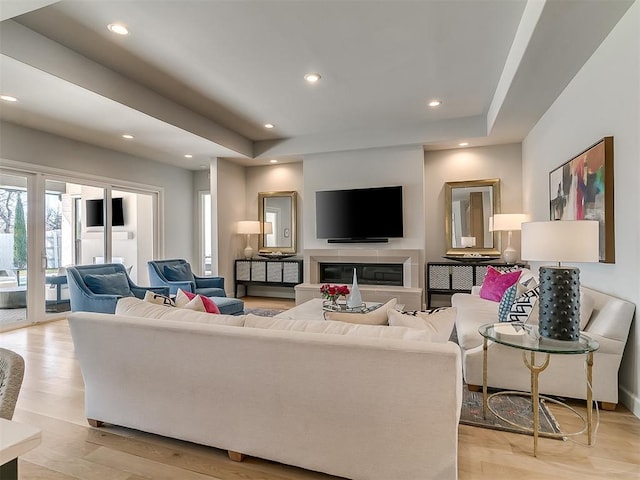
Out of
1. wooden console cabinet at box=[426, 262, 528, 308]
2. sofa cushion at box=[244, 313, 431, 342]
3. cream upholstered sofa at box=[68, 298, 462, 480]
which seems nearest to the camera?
cream upholstered sofa at box=[68, 298, 462, 480]

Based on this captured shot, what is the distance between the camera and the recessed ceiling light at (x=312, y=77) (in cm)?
379

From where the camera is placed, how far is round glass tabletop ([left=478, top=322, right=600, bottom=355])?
6.09 ft

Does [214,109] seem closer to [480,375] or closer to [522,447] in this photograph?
[480,375]

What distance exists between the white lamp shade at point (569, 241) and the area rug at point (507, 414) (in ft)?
3.32

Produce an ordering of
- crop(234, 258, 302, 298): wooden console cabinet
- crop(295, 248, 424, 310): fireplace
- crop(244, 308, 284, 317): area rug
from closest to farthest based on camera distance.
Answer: crop(244, 308, 284, 317): area rug
crop(295, 248, 424, 310): fireplace
crop(234, 258, 302, 298): wooden console cabinet

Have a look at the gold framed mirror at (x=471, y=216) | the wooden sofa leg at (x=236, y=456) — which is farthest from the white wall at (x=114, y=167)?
the gold framed mirror at (x=471, y=216)

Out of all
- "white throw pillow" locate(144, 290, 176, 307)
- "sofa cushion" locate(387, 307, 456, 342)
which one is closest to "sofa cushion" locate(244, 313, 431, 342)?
"sofa cushion" locate(387, 307, 456, 342)

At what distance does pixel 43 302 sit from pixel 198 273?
2964mm

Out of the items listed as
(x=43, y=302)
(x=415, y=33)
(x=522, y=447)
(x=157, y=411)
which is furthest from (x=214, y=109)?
(x=522, y=447)

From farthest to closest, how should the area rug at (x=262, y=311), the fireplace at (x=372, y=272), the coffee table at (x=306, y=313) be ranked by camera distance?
the fireplace at (x=372, y=272) → the area rug at (x=262, y=311) → the coffee table at (x=306, y=313)

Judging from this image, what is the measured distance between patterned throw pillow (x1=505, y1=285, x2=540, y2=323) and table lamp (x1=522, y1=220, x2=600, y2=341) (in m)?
0.54

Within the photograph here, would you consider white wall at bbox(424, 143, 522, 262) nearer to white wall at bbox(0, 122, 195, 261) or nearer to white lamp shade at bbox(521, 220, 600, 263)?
white lamp shade at bbox(521, 220, 600, 263)

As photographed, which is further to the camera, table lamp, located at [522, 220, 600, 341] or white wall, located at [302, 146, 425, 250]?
white wall, located at [302, 146, 425, 250]

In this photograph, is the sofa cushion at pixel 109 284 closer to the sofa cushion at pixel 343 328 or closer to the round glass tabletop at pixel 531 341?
the sofa cushion at pixel 343 328
